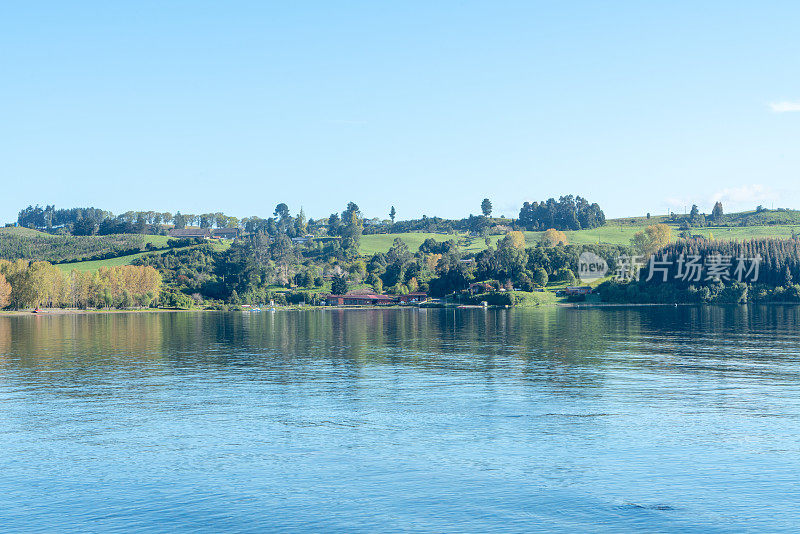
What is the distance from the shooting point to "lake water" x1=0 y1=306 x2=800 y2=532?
27.6 metres

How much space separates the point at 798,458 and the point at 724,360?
39.7 metres

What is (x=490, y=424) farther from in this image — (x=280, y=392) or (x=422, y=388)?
(x=280, y=392)

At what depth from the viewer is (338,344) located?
96.6 meters

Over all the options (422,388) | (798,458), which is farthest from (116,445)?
(798,458)

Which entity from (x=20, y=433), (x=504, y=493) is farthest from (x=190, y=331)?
(x=504, y=493)

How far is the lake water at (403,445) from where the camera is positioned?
27609 millimetres

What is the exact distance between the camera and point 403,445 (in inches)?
1464

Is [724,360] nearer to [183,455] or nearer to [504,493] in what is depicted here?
[504,493]

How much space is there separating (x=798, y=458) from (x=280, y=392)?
112 feet

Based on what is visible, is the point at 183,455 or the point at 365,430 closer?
the point at 183,455

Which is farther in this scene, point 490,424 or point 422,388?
point 422,388

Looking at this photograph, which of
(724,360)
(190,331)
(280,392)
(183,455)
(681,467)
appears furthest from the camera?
(190,331)

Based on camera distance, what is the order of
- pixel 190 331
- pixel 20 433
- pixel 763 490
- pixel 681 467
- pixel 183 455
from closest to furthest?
pixel 763 490
pixel 681 467
pixel 183 455
pixel 20 433
pixel 190 331

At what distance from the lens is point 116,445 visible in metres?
37.5
